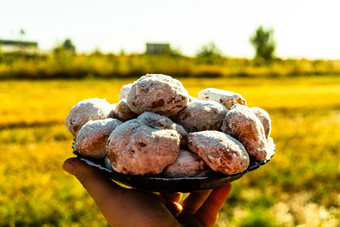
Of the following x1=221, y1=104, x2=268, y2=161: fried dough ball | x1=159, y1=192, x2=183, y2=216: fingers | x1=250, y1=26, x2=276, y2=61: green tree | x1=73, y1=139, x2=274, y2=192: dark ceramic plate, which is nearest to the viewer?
x1=73, y1=139, x2=274, y2=192: dark ceramic plate

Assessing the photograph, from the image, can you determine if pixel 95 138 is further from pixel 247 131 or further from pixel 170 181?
pixel 247 131

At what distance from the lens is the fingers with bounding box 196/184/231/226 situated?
1.75m

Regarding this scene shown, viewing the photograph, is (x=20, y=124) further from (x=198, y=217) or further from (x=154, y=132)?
(x=154, y=132)

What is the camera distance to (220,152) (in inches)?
42.5

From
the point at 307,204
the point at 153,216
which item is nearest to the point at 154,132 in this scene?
the point at 153,216

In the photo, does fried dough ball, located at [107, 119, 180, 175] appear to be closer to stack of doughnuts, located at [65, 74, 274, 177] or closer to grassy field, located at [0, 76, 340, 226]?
stack of doughnuts, located at [65, 74, 274, 177]

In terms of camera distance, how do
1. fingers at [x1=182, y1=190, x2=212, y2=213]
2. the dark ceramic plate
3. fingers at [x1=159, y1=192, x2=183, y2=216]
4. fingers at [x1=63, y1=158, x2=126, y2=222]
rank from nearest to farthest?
1. the dark ceramic plate
2. fingers at [x1=63, y1=158, x2=126, y2=222]
3. fingers at [x1=159, y1=192, x2=183, y2=216]
4. fingers at [x1=182, y1=190, x2=212, y2=213]

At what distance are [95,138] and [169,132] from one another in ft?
0.82

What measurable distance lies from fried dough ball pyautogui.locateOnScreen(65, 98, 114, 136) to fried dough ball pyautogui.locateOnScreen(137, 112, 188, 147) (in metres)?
0.24

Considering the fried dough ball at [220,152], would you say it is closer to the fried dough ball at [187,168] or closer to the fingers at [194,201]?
the fried dough ball at [187,168]

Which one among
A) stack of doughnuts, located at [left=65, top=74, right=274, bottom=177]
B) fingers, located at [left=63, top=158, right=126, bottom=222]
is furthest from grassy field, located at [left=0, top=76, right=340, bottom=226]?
stack of doughnuts, located at [left=65, top=74, right=274, bottom=177]

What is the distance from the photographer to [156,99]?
1202mm

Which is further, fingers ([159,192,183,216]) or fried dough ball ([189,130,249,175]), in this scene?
fingers ([159,192,183,216])

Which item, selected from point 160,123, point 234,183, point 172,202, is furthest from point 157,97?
point 234,183
